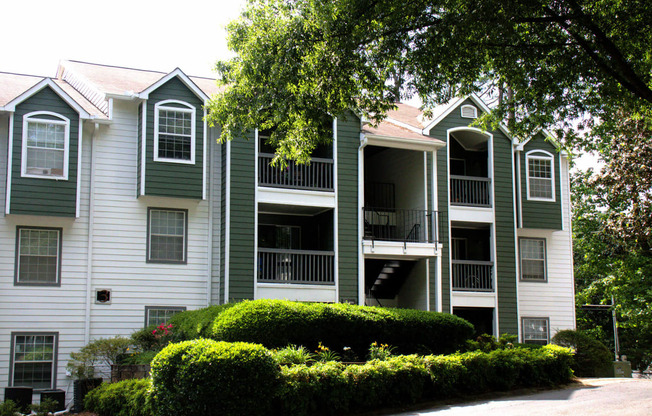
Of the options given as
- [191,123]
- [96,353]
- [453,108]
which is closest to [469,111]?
[453,108]

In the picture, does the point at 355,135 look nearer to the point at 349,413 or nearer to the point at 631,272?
the point at 349,413

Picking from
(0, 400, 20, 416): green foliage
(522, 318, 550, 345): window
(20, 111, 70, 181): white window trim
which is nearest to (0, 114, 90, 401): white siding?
(20, 111, 70, 181): white window trim

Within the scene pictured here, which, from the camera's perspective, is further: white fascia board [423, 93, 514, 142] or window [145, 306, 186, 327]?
white fascia board [423, 93, 514, 142]

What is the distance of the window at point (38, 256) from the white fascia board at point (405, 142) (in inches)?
395

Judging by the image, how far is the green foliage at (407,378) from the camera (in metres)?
13.7

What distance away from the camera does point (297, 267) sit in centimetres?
2275

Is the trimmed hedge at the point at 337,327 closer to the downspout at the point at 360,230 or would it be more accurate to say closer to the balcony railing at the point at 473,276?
the downspout at the point at 360,230

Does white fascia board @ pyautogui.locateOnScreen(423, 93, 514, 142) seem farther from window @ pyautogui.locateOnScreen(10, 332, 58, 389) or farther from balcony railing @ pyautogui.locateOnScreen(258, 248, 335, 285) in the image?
window @ pyautogui.locateOnScreen(10, 332, 58, 389)

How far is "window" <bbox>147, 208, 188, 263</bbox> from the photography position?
68.9 ft

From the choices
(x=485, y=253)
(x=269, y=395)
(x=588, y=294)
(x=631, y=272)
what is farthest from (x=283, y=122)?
(x=588, y=294)

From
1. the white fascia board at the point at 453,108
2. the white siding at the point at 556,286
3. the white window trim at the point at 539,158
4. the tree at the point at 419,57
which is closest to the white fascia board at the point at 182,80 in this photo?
the tree at the point at 419,57

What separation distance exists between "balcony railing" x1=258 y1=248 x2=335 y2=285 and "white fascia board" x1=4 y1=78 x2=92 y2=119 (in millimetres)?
6661

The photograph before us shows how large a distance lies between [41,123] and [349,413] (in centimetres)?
1192

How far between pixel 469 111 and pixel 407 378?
13055 millimetres
